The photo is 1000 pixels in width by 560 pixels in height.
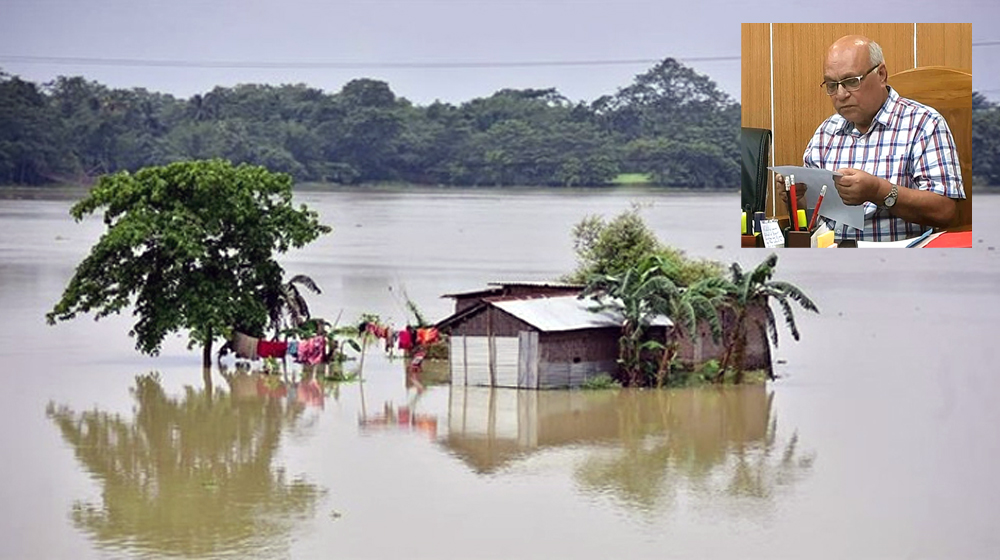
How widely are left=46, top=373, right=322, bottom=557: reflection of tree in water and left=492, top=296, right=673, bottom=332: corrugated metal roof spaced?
1615 mm

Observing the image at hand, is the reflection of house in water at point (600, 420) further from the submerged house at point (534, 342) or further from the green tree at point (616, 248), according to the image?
the green tree at point (616, 248)

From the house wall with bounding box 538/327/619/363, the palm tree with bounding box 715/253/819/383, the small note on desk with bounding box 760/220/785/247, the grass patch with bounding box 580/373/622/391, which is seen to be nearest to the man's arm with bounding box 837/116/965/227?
the small note on desk with bounding box 760/220/785/247

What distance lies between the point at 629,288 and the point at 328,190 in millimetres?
26266

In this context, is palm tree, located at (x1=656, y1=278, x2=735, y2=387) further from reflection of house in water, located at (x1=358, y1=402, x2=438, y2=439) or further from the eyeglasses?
the eyeglasses

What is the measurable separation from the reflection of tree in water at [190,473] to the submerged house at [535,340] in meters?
1.24

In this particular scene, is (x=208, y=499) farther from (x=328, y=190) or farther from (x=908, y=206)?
(x=328, y=190)

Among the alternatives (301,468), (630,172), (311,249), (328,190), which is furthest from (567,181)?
(301,468)

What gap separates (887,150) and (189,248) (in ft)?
19.1

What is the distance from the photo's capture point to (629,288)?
14766mm

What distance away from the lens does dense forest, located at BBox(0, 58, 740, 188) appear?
1553 inches

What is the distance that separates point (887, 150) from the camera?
1148 centimetres

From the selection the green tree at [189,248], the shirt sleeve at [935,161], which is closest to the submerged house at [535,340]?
the green tree at [189,248]

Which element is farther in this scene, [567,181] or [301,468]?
[567,181]

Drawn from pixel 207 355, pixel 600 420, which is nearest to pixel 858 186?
pixel 600 420
